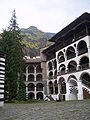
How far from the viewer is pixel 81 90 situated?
1373 inches

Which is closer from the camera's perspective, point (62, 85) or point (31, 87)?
point (62, 85)

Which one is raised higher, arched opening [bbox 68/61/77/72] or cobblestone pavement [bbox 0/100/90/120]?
arched opening [bbox 68/61/77/72]

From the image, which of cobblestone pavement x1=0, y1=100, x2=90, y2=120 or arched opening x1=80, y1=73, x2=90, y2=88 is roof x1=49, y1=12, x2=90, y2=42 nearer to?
arched opening x1=80, y1=73, x2=90, y2=88

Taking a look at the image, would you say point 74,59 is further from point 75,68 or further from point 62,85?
point 62,85

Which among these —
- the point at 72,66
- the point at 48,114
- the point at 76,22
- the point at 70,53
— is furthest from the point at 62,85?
the point at 48,114

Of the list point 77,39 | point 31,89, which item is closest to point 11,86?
point 77,39

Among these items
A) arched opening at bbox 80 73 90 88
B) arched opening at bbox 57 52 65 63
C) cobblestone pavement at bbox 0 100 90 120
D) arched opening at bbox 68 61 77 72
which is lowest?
cobblestone pavement at bbox 0 100 90 120

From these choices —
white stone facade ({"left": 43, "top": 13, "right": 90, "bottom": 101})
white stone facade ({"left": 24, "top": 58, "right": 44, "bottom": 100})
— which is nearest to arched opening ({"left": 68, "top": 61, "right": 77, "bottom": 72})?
white stone facade ({"left": 43, "top": 13, "right": 90, "bottom": 101})

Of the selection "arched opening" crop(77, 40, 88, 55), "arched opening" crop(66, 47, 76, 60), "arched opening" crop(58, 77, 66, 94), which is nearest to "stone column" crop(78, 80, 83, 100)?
"arched opening" crop(77, 40, 88, 55)

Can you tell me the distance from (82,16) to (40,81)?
30383 millimetres

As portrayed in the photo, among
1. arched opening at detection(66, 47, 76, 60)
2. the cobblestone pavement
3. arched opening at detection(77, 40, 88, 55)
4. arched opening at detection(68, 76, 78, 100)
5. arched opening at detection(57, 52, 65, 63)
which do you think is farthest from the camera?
arched opening at detection(57, 52, 65, 63)

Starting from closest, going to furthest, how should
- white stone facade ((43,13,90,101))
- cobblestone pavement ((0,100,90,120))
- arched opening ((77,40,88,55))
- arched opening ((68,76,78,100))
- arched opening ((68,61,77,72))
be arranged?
cobblestone pavement ((0,100,90,120)), white stone facade ((43,13,90,101)), arched opening ((77,40,88,55)), arched opening ((68,76,78,100)), arched opening ((68,61,77,72))

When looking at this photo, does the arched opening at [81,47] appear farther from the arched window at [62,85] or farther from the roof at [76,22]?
the arched window at [62,85]

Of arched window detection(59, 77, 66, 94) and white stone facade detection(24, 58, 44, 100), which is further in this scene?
white stone facade detection(24, 58, 44, 100)
